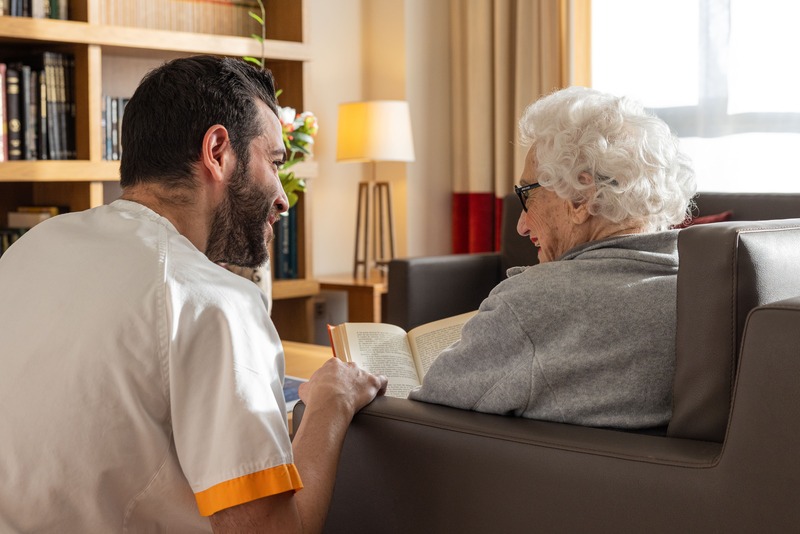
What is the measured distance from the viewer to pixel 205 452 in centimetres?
105

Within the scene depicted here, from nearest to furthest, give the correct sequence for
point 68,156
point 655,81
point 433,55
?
point 68,156 < point 655,81 < point 433,55

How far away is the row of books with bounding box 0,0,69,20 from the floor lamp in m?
1.19

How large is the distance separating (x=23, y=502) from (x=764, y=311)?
843 mm

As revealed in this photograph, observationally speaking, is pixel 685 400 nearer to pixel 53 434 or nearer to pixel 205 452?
pixel 205 452

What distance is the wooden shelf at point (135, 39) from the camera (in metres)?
3.33

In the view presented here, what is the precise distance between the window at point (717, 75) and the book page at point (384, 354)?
2.36m

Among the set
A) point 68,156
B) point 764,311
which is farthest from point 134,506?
point 68,156

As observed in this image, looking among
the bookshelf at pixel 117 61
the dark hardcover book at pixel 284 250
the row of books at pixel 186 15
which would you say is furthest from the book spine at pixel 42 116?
the dark hardcover book at pixel 284 250

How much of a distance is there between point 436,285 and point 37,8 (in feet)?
5.61

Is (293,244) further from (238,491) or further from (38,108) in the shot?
(238,491)

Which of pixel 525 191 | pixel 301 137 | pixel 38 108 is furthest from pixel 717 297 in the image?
pixel 38 108

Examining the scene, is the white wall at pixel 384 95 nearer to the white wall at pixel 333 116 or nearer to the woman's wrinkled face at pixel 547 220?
the white wall at pixel 333 116

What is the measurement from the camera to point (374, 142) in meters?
4.08

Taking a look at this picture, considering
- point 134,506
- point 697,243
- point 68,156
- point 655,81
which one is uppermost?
point 655,81
